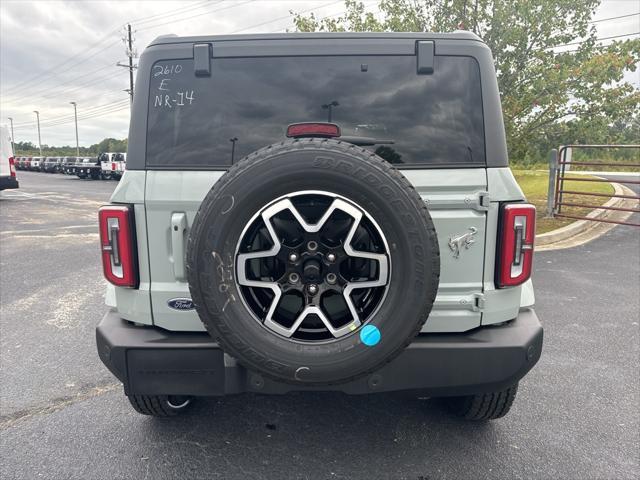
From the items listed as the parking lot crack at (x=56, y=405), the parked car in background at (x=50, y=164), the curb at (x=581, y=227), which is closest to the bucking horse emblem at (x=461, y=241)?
the parking lot crack at (x=56, y=405)

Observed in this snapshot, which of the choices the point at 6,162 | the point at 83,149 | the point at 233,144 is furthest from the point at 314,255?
the point at 83,149

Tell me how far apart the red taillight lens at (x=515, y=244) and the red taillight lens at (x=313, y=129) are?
2.88 ft

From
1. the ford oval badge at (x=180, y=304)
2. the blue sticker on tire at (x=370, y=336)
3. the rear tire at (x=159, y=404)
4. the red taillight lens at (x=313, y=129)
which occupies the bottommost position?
the rear tire at (x=159, y=404)

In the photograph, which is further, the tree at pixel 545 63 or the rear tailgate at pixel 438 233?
the tree at pixel 545 63

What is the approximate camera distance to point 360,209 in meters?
1.88

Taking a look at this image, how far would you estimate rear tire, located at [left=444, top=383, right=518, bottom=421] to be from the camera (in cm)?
256

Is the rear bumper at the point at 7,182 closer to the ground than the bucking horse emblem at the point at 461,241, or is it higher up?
closer to the ground

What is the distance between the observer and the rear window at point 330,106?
7.29ft

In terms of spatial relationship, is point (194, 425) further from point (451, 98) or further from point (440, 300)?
point (451, 98)

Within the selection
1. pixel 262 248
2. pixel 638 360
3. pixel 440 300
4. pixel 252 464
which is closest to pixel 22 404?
pixel 252 464

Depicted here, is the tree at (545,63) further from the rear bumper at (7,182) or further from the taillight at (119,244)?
the rear bumper at (7,182)

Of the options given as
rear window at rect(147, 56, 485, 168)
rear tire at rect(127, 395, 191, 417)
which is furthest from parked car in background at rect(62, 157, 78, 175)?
rear window at rect(147, 56, 485, 168)

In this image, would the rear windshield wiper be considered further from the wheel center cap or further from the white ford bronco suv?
the wheel center cap

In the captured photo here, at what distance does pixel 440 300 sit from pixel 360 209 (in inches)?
26.5
